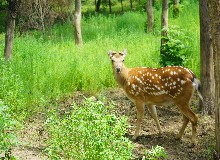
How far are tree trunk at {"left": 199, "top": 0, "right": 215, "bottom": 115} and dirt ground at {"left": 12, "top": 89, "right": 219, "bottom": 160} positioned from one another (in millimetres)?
272

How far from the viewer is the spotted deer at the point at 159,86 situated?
7.60 meters

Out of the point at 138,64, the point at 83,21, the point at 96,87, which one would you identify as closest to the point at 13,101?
the point at 96,87

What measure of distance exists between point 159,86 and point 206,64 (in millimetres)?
1427

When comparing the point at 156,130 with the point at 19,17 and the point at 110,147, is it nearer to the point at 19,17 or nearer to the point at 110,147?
the point at 110,147

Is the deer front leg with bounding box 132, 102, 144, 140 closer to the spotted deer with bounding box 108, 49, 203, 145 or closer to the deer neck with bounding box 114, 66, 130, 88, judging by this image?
the spotted deer with bounding box 108, 49, 203, 145

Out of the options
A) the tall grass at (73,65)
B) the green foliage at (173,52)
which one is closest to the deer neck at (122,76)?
the tall grass at (73,65)

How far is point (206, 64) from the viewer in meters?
8.70

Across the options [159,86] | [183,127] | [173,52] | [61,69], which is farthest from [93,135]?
[61,69]

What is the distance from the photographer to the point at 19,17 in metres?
25.5

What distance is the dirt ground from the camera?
7.12 meters

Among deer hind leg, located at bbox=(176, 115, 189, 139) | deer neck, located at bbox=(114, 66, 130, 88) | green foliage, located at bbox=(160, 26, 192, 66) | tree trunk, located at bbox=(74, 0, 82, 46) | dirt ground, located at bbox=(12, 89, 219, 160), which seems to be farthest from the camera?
tree trunk, located at bbox=(74, 0, 82, 46)

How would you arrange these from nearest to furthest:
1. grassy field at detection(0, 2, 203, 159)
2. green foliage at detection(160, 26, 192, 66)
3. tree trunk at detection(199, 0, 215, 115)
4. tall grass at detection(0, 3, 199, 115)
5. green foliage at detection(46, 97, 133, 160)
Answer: green foliage at detection(46, 97, 133, 160) < grassy field at detection(0, 2, 203, 159) < tree trunk at detection(199, 0, 215, 115) < tall grass at detection(0, 3, 199, 115) < green foliage at detection(160, 26, 192, 66)

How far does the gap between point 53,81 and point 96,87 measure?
1.04 metres

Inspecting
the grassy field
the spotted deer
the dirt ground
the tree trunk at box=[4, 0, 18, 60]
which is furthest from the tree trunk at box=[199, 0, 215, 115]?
the tree trunk at box=[4, 0, 18, 60]
